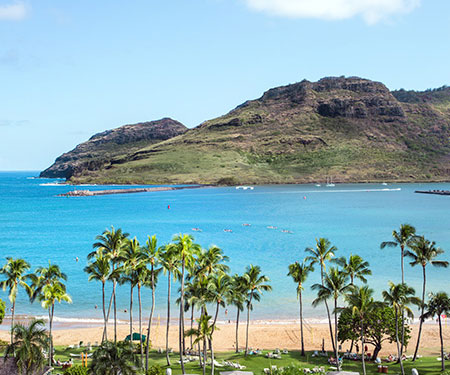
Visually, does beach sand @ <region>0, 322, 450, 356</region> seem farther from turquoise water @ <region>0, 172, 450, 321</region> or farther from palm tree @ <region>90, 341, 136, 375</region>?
palm tree @ <region>90, 341, 136, 375</region>

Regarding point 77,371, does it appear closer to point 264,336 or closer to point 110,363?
point 110,363

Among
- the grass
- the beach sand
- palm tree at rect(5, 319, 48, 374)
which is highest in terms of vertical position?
palm tree at rect(5, 319, 48, 374)

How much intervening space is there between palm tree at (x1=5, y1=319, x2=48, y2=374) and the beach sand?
20224 millimetres

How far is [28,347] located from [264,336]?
30.2m

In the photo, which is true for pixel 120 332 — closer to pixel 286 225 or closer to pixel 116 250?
pixel 116 250

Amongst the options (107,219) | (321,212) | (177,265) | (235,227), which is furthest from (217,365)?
(321,212)

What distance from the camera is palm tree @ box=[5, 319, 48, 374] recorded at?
1328 inches

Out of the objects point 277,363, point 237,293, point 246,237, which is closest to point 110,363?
point 237,293

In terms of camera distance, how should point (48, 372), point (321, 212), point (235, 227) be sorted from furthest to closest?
point (321, 212) → point (235, 227) → point (48, 372)

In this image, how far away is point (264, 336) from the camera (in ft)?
189

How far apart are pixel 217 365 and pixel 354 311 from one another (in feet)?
40.4

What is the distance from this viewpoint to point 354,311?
4234 centimetres

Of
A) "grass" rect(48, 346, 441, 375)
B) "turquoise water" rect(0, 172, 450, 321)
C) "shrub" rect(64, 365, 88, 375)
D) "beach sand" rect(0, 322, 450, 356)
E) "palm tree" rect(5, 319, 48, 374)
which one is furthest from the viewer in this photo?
"turquoise water" rect(0, 172, 450, 321)

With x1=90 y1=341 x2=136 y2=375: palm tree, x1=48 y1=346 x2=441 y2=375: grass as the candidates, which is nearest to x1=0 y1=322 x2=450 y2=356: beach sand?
x1=48 y1=346 x2=441 y2=375: grass
